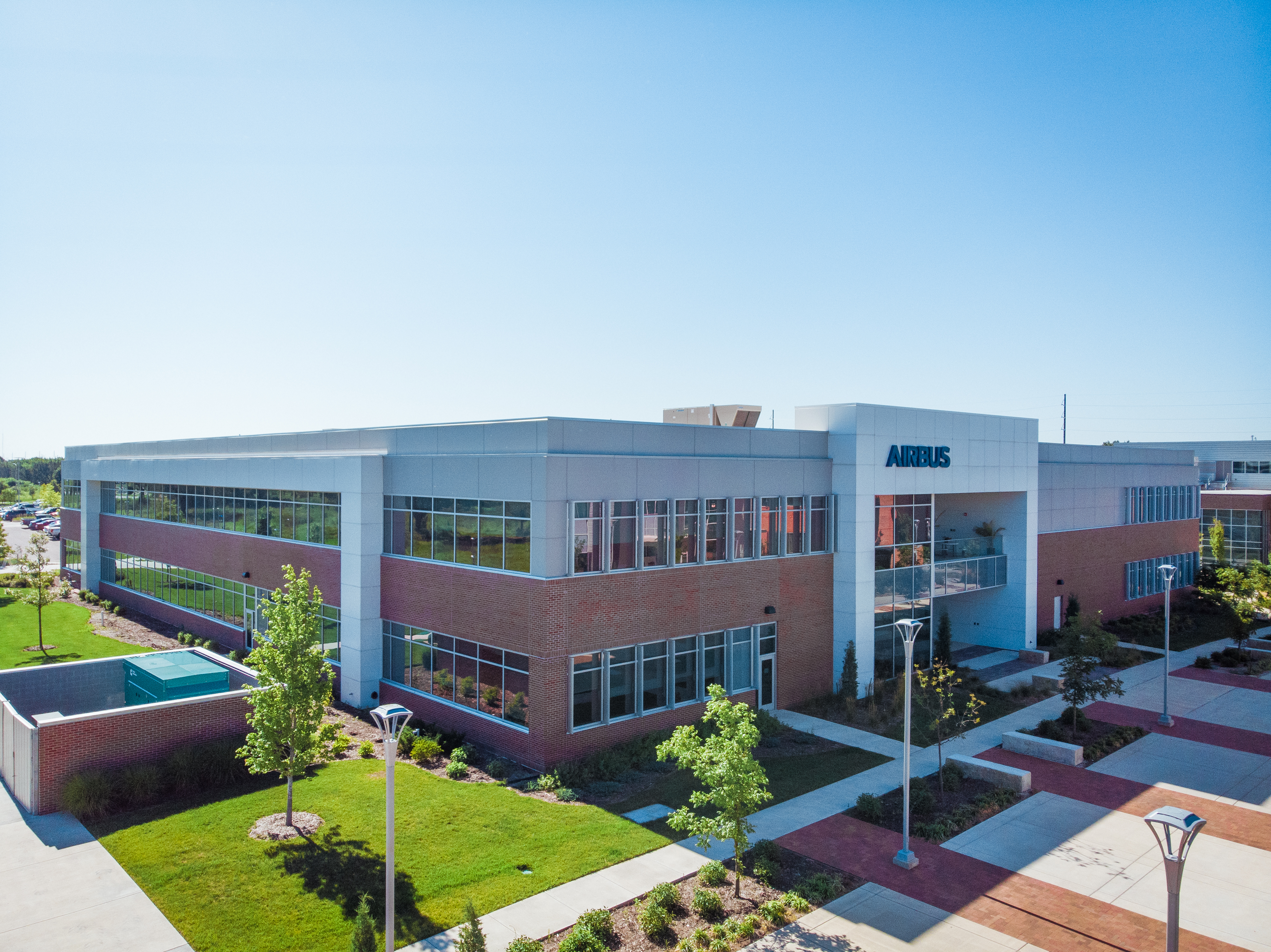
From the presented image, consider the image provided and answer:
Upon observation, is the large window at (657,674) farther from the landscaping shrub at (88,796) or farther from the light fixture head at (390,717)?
the landscaping shrub at (88,796)

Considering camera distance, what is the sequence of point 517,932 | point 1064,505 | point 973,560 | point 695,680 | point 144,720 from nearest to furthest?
point 517,932 < point 144,720 < point 695,680 < point 973,560 < point 1064,505

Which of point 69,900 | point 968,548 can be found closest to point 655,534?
point 69,900

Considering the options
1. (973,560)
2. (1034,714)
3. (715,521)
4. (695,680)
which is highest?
(715,521)

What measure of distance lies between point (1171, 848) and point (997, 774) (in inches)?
367

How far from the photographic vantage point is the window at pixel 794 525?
24.6 metres

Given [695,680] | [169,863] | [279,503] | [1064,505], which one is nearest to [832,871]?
[695,680]

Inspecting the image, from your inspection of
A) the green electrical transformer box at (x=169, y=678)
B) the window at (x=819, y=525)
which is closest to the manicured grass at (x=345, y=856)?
the green electrical transformer box at (x=169, y=678)

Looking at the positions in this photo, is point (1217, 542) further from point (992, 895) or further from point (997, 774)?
point (992, 895)

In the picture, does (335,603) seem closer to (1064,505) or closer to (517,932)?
(517,932)

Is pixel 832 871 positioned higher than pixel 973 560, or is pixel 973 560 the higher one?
pixel 973 560

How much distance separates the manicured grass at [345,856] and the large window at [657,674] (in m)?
3.24

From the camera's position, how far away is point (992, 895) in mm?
13578

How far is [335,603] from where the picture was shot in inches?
1008

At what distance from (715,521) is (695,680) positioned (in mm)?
4426
